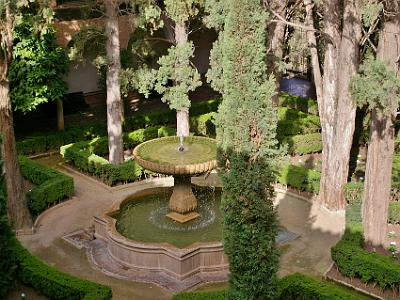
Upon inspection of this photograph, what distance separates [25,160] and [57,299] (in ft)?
25.4

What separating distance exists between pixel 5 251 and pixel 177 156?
15.8ft

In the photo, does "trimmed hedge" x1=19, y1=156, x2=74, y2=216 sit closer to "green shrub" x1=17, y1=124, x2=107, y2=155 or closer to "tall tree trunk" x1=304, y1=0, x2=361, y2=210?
"green shrub" x1=17, y1=124, x2=107, y2=155

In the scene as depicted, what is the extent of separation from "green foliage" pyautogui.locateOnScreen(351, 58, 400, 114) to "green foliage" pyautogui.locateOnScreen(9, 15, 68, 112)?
1125cm

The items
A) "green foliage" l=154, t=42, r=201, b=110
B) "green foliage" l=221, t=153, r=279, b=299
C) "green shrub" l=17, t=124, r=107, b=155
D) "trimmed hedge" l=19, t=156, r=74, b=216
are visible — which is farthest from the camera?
"green shrub" l=17, t=124, r=107, b=155

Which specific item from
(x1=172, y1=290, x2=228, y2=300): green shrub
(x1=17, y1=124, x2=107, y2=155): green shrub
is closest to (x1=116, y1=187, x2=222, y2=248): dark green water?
(x1=172, y1=290, x2=228, y2=300): green shrub

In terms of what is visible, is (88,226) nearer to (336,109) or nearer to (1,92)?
(1,92)

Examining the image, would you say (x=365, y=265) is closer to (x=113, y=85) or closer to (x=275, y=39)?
(x=275, y=39)

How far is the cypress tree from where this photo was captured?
8.65 metres

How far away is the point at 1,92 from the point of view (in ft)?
47.0

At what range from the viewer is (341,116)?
15977mm

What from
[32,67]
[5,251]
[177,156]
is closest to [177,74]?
[32,67]

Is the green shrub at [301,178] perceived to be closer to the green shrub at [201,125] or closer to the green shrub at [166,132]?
the green shrub at [166,132]

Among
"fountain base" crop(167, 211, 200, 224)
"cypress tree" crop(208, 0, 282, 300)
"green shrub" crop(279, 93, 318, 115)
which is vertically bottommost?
"fountain base" crop(167, 211, 200, 224)

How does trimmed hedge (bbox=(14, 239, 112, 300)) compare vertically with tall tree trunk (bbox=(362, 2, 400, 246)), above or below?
below
